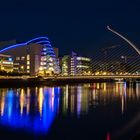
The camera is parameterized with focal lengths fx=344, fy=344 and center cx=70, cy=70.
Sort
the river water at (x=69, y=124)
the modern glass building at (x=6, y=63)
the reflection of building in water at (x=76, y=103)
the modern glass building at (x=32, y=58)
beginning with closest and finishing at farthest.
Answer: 1. the river water at (x=69, y=124)
2. the reflection of building in water at (x=76, y=103)
3. the modern glass building at (x=6, y=63)
4. the modern glass building at (x=32, y=58)

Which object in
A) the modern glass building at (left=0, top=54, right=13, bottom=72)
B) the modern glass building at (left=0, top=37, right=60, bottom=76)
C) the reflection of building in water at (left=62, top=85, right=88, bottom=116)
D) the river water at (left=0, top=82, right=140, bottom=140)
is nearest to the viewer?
the river water at (left=0, top=82, right=140, bottom=140)

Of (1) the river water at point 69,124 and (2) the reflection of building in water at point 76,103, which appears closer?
(1) the river water at point 69,124

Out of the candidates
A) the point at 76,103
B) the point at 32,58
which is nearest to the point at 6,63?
the point at 32,58

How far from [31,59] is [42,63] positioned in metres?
2.42

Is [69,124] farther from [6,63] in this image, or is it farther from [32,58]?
[32,58]

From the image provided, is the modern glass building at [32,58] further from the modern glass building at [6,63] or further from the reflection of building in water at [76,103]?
the reflection of building in water at [76,103]

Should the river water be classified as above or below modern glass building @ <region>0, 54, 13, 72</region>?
below

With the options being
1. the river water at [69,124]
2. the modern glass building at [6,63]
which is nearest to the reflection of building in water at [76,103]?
the river water at [69,124]

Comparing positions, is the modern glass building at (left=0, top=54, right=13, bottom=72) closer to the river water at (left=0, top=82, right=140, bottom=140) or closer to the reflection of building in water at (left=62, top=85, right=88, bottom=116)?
the reflection of building in water at (left=62, top=85, right=88, bottom=116)

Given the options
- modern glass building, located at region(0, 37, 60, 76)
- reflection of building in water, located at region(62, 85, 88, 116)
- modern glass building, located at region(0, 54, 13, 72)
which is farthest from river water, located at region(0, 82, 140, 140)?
modern glass building, located at region(0, 37, 60, 76)

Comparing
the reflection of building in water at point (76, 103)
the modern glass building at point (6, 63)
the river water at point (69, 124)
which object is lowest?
the river water at point (69, 124)

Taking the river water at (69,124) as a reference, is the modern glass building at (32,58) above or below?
above

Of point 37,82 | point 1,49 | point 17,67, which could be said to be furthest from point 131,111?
point 1,49

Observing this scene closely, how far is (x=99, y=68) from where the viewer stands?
41594 mm
